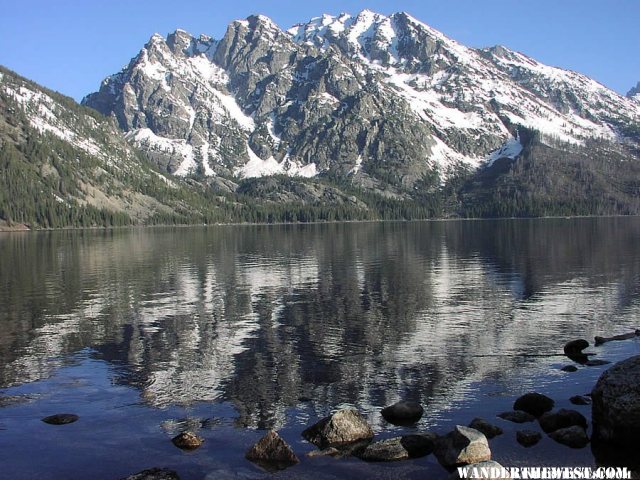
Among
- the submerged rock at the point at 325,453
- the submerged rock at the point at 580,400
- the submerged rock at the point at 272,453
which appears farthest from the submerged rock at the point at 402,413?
the submerged rock at the point at 580,400

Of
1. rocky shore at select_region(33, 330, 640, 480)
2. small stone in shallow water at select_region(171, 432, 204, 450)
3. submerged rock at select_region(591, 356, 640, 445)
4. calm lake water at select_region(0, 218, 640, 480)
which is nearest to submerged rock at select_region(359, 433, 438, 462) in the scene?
rocky shore at select_region(33, 330, 640, 480)

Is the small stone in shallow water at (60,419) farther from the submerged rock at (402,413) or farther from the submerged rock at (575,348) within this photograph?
the submerged rock at (575,348)

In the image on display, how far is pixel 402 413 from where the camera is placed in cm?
3650

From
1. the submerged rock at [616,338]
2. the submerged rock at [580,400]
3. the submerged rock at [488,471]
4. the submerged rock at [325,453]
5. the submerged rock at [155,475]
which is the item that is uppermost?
the submerged rock at [488,471]

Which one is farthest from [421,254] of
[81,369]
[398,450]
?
[398,450]

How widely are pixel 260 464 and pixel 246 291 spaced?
59.6 meters

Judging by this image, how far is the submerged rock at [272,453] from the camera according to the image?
30.7 metres

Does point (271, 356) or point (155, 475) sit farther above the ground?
point (271, 356)

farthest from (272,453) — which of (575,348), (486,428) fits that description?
(575,348)

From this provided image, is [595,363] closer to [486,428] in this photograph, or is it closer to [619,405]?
[619,405]

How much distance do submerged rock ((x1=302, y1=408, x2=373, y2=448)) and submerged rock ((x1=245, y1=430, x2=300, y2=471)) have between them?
2.32m

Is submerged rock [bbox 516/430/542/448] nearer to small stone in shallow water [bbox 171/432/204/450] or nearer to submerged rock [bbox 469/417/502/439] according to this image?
submerged rock [bbox 469/417/502/439]

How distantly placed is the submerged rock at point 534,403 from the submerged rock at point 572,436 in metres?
3.88

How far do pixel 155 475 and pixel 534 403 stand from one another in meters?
23.3
